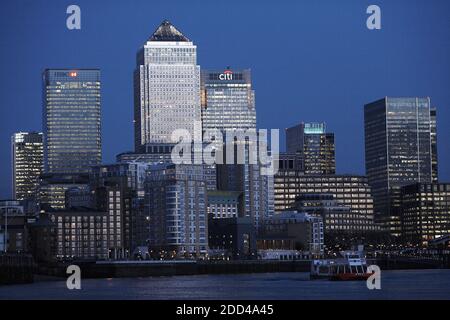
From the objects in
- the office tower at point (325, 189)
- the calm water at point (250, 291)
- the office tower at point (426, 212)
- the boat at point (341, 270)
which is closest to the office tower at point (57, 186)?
the office tower at point (325, 189)

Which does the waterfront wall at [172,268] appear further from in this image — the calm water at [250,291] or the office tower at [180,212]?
the calm water at [250,291]

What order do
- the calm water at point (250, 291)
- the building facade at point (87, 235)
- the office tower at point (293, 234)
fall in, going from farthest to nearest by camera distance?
the office tower at point (293, 234) < the building facade at point (87, 235) < the calm water at point (250, 291)

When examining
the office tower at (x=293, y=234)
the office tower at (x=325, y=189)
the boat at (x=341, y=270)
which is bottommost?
the boat at (x=341, y=270)

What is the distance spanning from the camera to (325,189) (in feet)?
591

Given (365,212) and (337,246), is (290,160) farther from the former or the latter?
(337,246)

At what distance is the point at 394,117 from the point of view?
182625 mm

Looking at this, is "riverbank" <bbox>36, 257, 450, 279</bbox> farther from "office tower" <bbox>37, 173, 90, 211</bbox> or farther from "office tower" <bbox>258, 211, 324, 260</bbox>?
"office tower" <bbox>37, 173, 90, 211</bbox>

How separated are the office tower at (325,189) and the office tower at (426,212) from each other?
621cm

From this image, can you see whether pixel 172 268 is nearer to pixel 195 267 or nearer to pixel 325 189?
pixel 195 267

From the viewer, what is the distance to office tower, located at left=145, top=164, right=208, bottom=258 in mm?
129500

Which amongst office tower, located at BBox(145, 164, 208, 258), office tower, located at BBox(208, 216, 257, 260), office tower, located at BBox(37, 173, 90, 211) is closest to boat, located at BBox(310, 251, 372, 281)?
office tower, located at BBox(145, 164, 208, 258)

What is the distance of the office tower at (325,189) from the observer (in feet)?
584

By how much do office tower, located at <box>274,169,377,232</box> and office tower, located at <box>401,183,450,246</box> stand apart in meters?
6.21

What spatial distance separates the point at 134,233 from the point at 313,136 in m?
64.4
